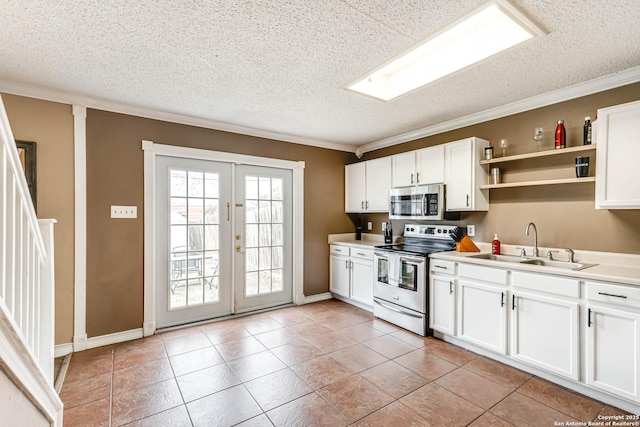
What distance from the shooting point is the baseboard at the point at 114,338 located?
3011mm

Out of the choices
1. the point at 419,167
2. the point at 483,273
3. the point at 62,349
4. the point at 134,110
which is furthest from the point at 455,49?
the point at 62,349

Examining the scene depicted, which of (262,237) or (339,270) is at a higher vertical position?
(262,237)

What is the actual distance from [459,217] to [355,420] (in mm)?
2549

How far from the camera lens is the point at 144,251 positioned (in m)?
3.29

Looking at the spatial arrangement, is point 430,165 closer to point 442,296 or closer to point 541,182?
point 541,182

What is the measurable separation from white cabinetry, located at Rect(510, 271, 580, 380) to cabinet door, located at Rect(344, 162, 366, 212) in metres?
2.44

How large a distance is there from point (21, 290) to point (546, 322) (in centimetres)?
331

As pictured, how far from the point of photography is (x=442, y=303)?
3127mm

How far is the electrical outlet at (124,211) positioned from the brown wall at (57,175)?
0.33 meters

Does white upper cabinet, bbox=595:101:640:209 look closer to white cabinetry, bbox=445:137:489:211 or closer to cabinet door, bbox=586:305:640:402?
cabinet door, bbox=586:305:640:402

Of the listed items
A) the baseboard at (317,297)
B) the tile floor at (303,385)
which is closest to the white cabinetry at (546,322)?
the tile floor at (303,385)

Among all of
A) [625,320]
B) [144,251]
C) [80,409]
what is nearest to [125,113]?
[144,251]

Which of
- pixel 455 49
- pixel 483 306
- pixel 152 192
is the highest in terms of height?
pixel 455 49

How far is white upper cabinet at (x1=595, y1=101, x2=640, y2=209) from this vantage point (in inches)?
87.0
